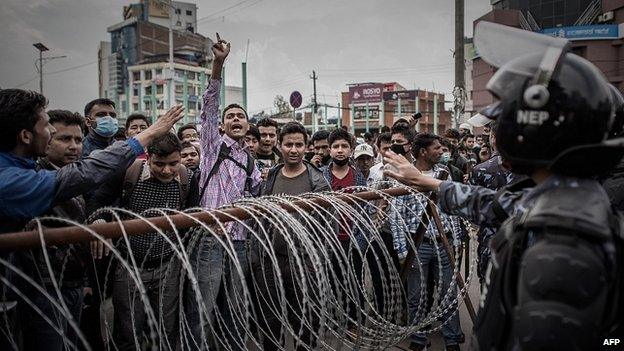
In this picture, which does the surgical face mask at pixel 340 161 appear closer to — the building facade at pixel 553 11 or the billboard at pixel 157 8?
the building facade at pixel 553 11

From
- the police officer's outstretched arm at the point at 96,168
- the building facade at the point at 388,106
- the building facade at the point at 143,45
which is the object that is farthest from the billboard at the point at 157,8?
the police officer's outstretched arm at the point at 96,168

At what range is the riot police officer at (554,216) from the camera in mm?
1174

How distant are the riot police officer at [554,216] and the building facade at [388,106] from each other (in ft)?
187

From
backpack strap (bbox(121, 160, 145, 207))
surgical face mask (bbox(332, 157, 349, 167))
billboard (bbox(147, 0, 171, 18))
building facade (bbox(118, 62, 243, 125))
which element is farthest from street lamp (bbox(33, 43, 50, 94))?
billboard (bbox(147, 0, 171, 18))

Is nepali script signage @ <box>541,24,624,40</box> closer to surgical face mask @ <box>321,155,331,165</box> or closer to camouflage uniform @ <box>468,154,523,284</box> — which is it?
surgical face mask @ <box>321,155,331,165</box>

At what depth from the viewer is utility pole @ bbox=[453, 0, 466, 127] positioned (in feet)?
44.9

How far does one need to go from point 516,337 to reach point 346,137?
3.99m

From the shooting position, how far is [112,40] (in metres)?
72.3

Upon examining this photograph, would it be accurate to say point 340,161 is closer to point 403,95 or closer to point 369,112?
point 369,112

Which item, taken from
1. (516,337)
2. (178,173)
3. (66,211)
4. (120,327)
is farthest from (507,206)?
(120,327)

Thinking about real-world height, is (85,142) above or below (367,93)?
below

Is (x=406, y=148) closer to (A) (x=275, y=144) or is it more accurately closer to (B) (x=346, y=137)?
(B) (x=346, y=137)

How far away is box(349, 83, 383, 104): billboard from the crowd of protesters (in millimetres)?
63944

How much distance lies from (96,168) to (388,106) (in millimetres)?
64929
